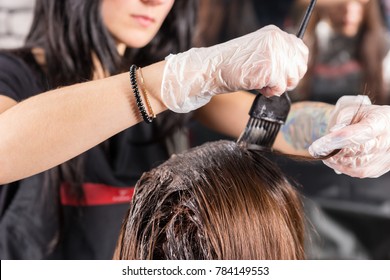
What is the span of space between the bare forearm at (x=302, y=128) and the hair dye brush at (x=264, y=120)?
0.65ft

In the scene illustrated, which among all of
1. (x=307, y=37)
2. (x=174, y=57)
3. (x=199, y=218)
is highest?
(x=174, y=57)

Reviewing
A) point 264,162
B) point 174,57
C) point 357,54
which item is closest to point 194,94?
point 174,57

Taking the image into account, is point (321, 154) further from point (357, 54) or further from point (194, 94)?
point (357, 54)

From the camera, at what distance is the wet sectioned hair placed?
969 millimetres

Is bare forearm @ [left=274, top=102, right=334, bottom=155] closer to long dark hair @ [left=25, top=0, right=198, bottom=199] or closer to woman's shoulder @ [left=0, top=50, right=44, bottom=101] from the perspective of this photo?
long dark hair @ [left=25, top=0, right=198, bottom=199]

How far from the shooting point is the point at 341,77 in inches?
84.7

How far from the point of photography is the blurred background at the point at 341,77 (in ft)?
6.60

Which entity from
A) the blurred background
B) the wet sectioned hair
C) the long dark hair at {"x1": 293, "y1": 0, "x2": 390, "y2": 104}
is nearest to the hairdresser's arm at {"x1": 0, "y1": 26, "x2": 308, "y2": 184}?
the wet sectioned hair

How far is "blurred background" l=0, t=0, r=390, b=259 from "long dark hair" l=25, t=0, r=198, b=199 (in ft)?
2.01

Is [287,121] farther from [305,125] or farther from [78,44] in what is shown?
[78,44]

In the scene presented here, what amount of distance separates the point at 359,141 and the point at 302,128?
0.98 ft

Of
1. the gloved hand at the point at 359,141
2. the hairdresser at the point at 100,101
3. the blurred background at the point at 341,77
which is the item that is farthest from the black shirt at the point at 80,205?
the blurred background at the point at 341,77
